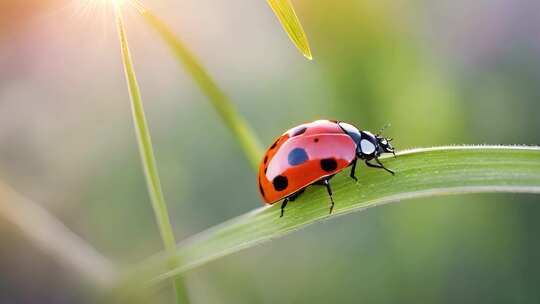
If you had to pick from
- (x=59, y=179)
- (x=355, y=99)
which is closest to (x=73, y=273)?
(x=59, y=179)

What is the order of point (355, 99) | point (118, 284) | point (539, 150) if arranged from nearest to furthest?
point (539, 150), point (118, 284), point (355, 99)

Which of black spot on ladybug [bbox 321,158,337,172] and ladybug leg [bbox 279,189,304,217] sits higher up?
black spot on ladybug [bbox 321,158,337,172]

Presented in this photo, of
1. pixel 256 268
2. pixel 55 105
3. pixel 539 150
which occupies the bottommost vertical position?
pixel 256 268

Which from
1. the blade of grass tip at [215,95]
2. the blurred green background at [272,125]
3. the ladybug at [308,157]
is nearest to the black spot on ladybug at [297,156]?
the ladybug at [308,157]

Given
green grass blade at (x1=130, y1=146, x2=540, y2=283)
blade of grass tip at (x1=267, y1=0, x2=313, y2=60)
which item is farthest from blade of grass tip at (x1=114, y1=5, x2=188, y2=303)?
blade of grass tip at (x1=267, y1=0, x2=313, y2=60)

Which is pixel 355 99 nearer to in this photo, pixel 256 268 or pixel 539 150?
pixel 256 268

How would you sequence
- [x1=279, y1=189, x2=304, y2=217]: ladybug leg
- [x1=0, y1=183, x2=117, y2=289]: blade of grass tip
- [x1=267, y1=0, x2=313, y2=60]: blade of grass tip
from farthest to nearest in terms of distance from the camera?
[x1=0, y1=183, x2=117, y2=289]: blade of grass tip
[x1=279, y1=189, x2=304, y2=217]: ladybug leg
[x1=267, y1=0, x2=313, y2=60]: blade of grass tip

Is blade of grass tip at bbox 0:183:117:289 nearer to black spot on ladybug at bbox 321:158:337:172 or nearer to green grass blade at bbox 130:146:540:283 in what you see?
green grass blade at bbox 130:146:540:283
